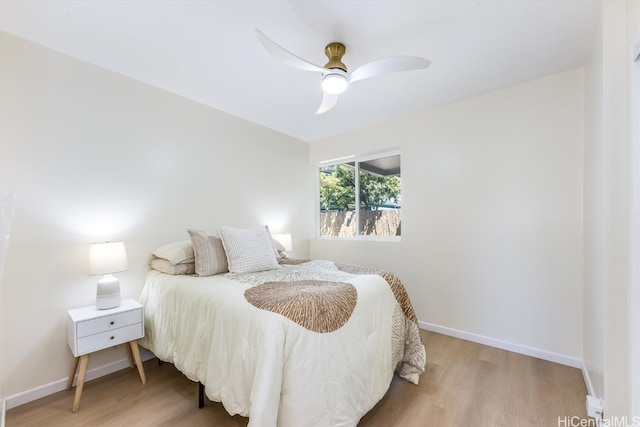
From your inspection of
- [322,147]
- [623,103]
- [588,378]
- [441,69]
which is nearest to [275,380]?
[623,103]

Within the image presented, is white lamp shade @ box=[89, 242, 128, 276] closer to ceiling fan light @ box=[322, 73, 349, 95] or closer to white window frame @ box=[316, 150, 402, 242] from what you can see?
ceiling fan light @ box=[322, 73, 349, 95]

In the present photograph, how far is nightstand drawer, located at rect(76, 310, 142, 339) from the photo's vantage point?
1723 mm

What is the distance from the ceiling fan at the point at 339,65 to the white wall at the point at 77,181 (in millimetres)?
1553

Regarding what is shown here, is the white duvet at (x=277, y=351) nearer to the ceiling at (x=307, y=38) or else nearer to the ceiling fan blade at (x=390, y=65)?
the ceiling fan blade at (x=390, y=65)

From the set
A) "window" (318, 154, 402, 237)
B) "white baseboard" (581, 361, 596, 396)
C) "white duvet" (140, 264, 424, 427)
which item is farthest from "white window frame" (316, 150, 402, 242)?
"white baseboard" (581, 361, 596, 396)

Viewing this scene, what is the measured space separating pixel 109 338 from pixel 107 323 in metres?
0.11

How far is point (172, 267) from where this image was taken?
217 cm

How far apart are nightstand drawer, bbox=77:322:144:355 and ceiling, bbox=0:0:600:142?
1.96 meters

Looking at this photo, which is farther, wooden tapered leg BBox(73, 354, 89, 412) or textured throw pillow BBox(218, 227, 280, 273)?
textured throw pillow BBox(218, 227, 280, 273)

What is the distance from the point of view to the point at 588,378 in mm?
1847

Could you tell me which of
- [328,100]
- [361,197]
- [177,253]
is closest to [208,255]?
[177,253]

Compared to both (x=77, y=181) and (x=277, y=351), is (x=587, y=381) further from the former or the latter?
(x=77, y=181)

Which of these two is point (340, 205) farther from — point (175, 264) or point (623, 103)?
point (623, 103)

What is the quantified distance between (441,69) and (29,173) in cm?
313
